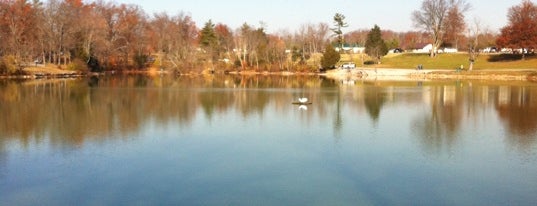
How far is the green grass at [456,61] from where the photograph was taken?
55.7 meters

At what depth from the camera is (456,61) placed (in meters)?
62.2

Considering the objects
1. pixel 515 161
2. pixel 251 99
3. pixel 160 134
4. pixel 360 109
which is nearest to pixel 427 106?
pixel 360 109

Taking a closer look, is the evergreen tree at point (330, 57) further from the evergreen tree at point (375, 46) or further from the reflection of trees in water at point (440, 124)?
the reflection of trees in water at point (440, 124)

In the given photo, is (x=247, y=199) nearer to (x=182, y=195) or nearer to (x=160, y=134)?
(x=182, y=195)

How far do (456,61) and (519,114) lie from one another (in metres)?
42.7

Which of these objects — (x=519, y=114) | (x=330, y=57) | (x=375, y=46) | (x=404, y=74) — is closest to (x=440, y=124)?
(x=519, y=114)

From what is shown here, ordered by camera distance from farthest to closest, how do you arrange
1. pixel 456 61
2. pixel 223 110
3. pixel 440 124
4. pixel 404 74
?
pixel 456 61 < pixel 404 74 < pixel 223 110 < pixel 440 124

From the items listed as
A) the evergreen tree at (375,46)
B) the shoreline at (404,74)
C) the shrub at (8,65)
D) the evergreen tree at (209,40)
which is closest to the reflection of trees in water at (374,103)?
the shoreline at (404,74)

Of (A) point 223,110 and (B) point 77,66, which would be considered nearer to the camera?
(A) point 223,110

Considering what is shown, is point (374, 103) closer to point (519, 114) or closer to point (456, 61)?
point (519, 114)

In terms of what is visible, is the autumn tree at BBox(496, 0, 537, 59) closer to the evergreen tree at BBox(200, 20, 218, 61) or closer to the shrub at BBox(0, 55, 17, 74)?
the evergreen tree at BBox(200, 20, 218, 61)

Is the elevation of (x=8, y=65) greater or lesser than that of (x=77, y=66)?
greater

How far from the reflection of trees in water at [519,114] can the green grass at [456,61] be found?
25039 millimetres

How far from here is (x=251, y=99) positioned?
93.8 feet
